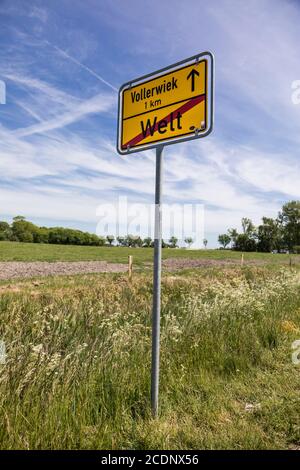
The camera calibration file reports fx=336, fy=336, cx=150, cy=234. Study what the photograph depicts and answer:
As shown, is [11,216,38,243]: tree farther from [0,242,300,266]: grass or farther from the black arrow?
the black arrow

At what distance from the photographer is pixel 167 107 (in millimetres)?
2936

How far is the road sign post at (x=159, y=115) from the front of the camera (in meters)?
2.79

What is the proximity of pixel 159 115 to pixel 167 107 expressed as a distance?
0.10 m

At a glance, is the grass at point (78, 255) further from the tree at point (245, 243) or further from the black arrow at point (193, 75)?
the tree at point (245, 243)

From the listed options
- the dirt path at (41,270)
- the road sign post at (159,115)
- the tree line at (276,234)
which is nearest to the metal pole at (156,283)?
the road sign post at (159,115)

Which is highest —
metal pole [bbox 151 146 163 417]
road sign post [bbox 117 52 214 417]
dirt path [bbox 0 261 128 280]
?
road sign post [bbox 117 52 214 417]

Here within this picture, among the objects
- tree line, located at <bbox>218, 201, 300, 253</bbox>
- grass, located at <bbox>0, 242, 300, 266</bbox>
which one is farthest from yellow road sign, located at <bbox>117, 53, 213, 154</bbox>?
tree line, located at <bbox>218, 201, 300, 253</bbox>

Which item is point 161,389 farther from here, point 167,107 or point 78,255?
point 78,255

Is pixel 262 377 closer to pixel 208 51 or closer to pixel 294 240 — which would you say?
pixel 208 51

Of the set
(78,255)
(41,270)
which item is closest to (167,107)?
(41,270)

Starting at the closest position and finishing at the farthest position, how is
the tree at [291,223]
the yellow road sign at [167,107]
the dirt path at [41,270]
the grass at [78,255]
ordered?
the yellow road sign at [167,107] < the dirt path at [41,270] < the grass at [78,255] < the tree at [291,223]

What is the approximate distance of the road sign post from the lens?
2.79 metres

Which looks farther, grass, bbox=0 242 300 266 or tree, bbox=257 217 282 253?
tree, bbox=257 217 282 253

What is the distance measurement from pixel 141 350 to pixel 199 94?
10.8 ft
